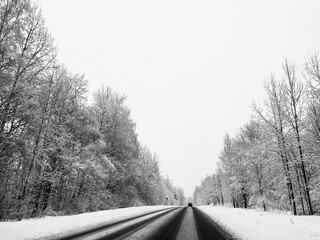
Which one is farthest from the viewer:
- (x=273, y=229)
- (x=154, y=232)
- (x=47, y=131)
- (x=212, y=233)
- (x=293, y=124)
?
(x=293, y=124)

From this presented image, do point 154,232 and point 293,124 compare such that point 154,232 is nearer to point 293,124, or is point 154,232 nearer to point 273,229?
point 273,229

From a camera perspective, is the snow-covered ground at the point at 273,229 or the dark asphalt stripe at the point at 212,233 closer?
the dark asphalt stripe at the point at 212,233

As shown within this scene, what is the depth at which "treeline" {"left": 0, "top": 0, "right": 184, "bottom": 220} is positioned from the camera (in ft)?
31.7

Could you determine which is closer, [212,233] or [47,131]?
[212,233]

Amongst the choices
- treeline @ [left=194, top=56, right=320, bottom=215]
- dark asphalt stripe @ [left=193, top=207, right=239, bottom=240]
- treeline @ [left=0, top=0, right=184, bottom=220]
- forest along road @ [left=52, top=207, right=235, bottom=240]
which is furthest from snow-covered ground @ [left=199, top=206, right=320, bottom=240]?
treeline @ [left=0, top=0, right=184, bottom=220]

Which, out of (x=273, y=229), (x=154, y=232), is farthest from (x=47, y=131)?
(x=273, y=229)

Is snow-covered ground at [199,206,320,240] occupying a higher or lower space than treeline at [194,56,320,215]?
lower

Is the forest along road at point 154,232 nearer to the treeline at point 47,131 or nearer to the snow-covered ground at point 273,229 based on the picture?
the snow-covered ground at point 273,229

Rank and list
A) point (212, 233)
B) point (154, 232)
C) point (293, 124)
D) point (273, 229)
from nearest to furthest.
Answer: point (212, 233), point (154, 232), point (273, 229), point (293, 124)

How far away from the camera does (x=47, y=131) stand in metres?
13.4

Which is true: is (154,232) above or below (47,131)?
below

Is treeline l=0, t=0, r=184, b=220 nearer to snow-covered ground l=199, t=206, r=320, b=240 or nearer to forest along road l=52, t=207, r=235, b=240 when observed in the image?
forest along road l=52, t=207, r=235, b=240

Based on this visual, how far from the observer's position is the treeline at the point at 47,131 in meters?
9.66

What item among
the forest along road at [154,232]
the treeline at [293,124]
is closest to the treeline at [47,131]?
the forest along road at [154,232]
